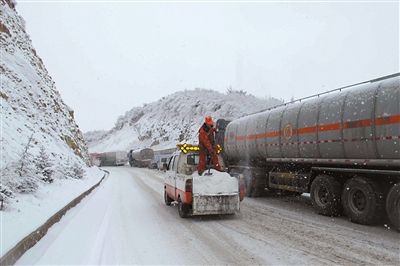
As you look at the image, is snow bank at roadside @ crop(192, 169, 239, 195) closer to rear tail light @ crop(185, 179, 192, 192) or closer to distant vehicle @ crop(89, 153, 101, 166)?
rear tail light @ crop(185, 179, 192, 192)

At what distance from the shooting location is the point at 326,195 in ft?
35.1

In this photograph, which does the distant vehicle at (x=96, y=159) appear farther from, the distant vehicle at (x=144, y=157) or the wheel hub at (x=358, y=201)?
the wheel hub at (x=358, y=201)

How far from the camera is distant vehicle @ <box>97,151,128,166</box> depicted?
2832 inches

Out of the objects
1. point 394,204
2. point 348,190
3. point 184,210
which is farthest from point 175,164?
point 394,204

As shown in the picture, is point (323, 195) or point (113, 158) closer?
point (323, 195)

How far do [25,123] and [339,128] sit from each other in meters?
14.6

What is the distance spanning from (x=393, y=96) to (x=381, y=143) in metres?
1.10

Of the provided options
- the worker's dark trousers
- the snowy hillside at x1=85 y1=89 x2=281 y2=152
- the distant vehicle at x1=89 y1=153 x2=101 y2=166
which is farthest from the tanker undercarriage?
the distant vehicle at x1=89 y1=153 x2=101 y2=166

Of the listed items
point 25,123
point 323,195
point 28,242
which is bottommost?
point 28,242

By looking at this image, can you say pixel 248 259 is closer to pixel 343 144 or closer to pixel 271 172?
pixel 343 144

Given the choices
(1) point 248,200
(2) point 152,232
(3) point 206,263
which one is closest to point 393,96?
(3) point 206,263

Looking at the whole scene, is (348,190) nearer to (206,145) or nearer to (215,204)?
(215,204)

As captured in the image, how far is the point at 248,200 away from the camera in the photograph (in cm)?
1488

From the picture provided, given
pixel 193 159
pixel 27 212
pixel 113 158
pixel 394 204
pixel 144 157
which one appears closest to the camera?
pixel 394 204
